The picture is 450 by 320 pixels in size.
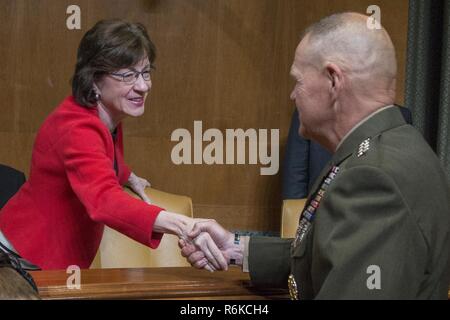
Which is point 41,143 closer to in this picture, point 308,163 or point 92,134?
point 92,134

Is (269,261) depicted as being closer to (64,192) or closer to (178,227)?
(178,227)

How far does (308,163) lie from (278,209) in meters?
0.50

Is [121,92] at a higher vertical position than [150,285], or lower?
higher

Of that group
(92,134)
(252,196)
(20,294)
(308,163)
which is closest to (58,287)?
(20,294)

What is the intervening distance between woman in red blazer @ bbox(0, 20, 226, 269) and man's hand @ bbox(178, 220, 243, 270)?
4 cm

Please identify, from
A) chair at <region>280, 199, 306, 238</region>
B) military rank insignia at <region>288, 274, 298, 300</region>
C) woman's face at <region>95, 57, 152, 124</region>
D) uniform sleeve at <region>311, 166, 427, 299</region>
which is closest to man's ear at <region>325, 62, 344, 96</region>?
uniform sleeve at <region>311, 166, 427, 299</region>

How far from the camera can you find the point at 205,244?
8.26ft

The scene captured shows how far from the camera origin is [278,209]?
4988 millimetres

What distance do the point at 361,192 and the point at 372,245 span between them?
119 mm

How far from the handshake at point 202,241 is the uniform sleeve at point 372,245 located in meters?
0.67
